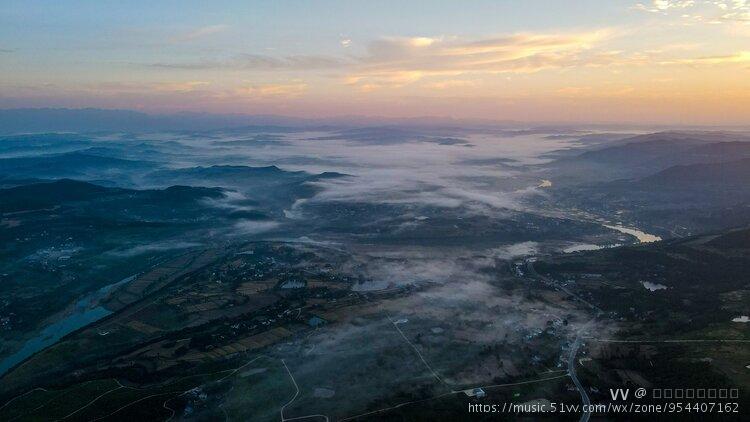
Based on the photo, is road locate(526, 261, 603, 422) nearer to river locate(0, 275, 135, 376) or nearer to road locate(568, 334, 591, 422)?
road locate(568, 334, 591, 422)

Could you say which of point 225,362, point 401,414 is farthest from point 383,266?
point 401,414

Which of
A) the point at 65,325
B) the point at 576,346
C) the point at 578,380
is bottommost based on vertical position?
the point at 65,325

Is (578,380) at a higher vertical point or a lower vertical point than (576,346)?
lower

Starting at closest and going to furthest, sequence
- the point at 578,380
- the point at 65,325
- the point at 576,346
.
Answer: the point at 578,380 < the point at 576,346 < the point at 65,325

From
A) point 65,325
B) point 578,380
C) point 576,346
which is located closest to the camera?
point 578,380

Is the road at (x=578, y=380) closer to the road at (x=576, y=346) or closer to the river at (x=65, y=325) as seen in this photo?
the road at (x=576, y=346)

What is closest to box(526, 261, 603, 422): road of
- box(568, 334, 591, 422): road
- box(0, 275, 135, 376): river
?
box(568, 334, 591, 422): road

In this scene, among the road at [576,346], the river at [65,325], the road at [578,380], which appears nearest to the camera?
the road at [578,380]

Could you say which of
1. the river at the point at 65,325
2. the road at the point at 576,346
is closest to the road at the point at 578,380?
the road at the point at 576,346

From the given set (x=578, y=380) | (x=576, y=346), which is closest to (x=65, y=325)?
(x=578, y=380)

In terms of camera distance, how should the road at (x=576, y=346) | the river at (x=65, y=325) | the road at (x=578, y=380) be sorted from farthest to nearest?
the river at (x=65, y=325), the road at (x=576, y=346), the road at (x=578, y=380)

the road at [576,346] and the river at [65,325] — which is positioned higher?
the road at [576,346]

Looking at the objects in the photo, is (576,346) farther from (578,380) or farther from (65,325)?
(65,325)
